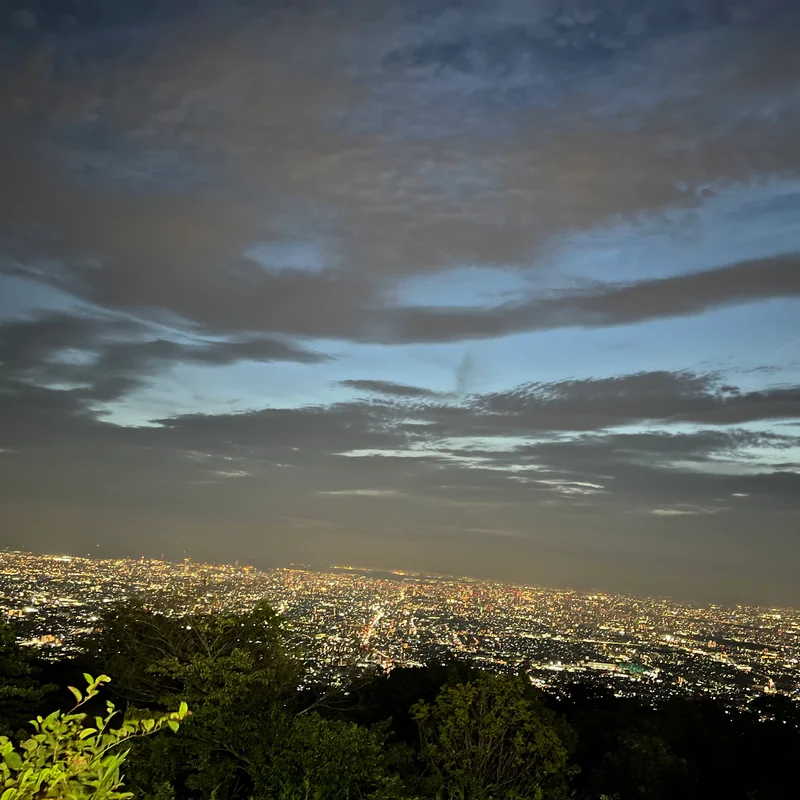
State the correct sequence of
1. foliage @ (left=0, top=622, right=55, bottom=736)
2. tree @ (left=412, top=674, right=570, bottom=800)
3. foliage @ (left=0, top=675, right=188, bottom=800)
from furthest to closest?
tree @ (left=412, top=674, right=570, bottom=800)
foliage @ (left=0, top=622, right=55, bottom=736)
foliage @ (left=0, top=675, right=188, bottom=800)

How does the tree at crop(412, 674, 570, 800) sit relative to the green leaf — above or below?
below

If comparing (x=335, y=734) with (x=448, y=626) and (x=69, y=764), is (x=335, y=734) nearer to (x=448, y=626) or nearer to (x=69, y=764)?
(x=69, y=764)

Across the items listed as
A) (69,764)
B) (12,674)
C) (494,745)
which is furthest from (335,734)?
(12,674)

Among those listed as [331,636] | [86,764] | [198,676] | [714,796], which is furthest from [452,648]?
[86,764]

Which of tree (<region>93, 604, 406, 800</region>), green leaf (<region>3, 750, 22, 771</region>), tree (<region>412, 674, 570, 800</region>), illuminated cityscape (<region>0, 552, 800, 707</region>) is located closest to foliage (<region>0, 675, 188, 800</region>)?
green leaf (<region>3, 750, 22, 771</region>)

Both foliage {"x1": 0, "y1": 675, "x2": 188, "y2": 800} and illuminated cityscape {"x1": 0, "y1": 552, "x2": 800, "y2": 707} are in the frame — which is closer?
foliage {"x1": 0, "y1": 675, "x2": 188, "y2": 800}

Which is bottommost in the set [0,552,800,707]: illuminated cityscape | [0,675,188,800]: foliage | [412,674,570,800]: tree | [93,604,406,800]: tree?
[0,552,800,707]: illuminated cityscape

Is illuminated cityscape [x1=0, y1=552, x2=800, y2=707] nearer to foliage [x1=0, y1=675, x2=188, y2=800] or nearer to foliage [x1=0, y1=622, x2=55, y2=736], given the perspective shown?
foliage [x1=0, y1=622, x2=55, y2=736]
